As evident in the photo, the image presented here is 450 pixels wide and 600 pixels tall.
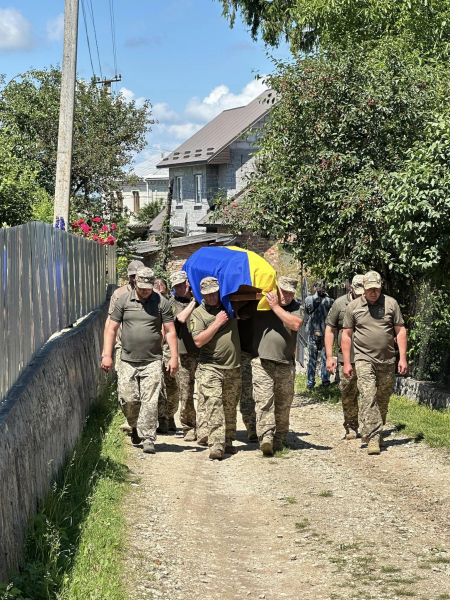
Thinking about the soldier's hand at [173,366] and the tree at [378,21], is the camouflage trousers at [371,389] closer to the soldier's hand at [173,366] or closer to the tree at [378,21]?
the soldier's hand at [173,366]

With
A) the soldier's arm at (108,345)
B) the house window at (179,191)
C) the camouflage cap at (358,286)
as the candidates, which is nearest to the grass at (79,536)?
the soldier's arm at (108,345)

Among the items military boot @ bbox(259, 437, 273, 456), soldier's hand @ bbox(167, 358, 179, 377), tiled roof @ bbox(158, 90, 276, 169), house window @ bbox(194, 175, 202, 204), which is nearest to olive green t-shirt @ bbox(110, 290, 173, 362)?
soldier's hand @ bbox(167, 358, 179, 377)

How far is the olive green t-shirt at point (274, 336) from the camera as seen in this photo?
10.5 meters

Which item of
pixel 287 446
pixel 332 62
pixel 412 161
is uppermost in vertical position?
pixel 332 62

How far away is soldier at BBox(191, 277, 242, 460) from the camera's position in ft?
33.8

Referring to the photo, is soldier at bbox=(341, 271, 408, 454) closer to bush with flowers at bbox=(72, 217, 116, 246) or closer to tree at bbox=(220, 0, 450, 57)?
tree at bbox=(220, 0, 450, 57)

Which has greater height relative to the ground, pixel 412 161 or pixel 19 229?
pixel 412 161

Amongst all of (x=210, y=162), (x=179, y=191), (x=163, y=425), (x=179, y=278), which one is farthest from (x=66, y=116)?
(x=179, y=191)

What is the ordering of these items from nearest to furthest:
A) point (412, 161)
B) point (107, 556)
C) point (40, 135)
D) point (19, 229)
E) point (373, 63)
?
point (107, 556)
point (19, 229)
point (412, 161)
point (373, 63)
point (40, 135)

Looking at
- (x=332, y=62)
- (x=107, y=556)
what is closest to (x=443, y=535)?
(x=107, y=556)

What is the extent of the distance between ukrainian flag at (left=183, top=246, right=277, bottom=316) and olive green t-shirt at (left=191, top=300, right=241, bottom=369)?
19 cm

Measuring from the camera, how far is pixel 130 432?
11.3 metres

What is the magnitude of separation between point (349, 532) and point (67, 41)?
12.3m

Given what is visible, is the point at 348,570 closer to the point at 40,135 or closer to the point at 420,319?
the point at 420,319
